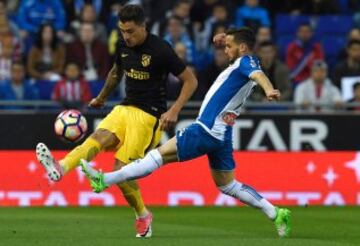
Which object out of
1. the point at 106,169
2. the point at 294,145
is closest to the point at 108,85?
the point at 106,169

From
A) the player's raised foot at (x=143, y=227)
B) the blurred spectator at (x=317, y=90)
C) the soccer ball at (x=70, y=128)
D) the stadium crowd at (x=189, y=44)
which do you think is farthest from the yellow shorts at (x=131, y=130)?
the blurred spectator at (x=317, y=90)

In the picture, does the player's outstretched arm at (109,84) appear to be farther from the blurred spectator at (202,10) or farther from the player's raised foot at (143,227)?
the blurred spectator at (202,10)

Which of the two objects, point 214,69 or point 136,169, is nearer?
point 136,169

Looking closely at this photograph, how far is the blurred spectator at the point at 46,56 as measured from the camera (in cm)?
2116

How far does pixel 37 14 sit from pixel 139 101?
10.0m

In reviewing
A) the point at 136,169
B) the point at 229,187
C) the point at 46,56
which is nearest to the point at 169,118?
the point at 136,169

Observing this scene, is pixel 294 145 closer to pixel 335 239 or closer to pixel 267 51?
pixel 267 51

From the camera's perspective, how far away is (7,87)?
65.5ft

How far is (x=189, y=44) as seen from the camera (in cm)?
2164

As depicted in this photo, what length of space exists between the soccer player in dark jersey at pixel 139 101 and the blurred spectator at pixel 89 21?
361 inches

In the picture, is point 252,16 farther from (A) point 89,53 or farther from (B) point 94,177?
(B) point 94,177

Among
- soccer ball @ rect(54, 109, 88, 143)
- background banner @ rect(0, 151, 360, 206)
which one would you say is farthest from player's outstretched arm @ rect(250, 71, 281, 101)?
background banner @ rect(0, 151, 360, 206)

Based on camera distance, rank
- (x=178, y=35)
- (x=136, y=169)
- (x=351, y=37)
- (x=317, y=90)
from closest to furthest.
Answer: (x=136, y=169)
(x=317, y=90)
(x=178, y=35)
(x=351, y=37)

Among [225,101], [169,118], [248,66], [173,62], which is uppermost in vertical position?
[248,66]
